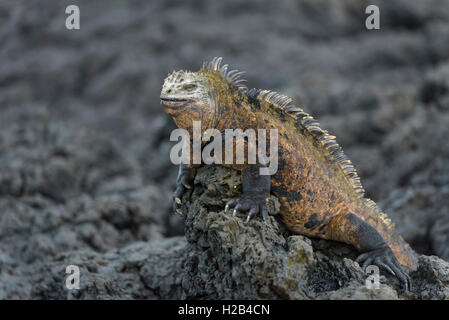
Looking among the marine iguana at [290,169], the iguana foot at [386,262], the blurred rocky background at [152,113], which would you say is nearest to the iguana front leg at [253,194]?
the marine iguana at [290,169]

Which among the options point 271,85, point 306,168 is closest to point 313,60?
point 271,85

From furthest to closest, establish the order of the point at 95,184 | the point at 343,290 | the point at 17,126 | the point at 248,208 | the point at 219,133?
the point at 17,126, the point at 95,184, the point at 219,133, the point at 248,208, the point at 343,290

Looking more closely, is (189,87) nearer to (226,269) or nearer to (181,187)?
(181,187)

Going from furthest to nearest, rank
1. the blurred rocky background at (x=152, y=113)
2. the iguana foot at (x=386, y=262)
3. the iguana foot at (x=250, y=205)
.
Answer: the blurred rocky background at (x=152, y=113) < the iguana foot at (x=386, y=262) < the iguana foot at (x=250, y=205)

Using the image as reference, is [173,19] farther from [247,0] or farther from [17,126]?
[17,126]

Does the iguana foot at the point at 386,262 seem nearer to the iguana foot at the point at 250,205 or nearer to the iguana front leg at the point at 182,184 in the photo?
the iguana foot at the point at 250,205

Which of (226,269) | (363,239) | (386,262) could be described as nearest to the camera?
(226,269)

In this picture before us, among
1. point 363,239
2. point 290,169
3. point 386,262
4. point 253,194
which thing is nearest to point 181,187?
point 253,194
